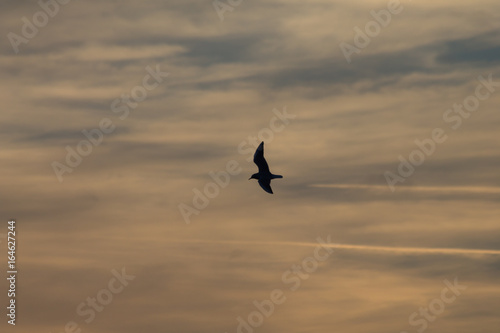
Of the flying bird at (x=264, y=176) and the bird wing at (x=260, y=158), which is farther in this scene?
the flying bird at (x=264, y=176)

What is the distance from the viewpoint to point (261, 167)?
126 meters

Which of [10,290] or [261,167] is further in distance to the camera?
[10,290]

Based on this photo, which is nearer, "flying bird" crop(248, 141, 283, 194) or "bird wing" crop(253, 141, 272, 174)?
"bird wing" crop(253, 141, 272, 174)

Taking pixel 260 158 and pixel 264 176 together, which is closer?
pixel 260 158

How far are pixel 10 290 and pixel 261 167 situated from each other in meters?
38.5

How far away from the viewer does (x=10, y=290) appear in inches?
5404

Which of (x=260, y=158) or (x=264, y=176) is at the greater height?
(x=260, y=158)
